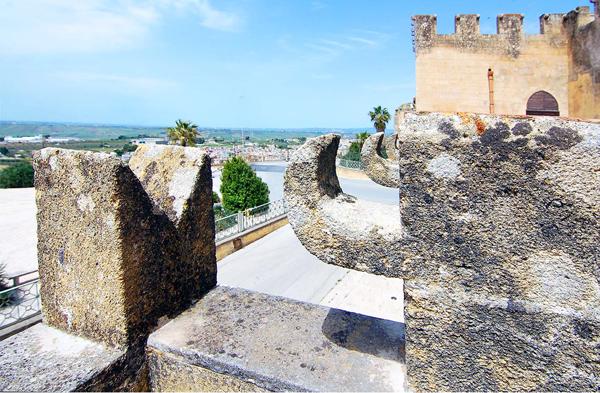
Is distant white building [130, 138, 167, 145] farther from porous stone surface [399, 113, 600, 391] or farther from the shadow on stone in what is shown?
porous stone surface [399, 113, 600, 391]

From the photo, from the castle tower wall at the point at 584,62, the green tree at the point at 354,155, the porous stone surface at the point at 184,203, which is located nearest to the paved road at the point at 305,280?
the porous stone surface at the point at 184,203

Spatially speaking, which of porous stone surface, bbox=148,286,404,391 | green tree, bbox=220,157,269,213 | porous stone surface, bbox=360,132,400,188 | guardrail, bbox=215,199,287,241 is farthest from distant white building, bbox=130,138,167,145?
guardrail, bbox=215,199,287,241

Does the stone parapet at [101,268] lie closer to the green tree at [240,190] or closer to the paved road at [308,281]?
the paved road at [308,281]

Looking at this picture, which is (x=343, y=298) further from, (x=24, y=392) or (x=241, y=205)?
(x=241, y=205)

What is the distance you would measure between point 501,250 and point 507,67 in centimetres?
951

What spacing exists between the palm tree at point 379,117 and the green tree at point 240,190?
982 inches

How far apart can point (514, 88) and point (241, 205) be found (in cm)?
950

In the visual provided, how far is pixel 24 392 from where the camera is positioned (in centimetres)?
160

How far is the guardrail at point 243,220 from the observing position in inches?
432

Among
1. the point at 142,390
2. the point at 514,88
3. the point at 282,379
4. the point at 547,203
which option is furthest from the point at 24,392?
the point at 514,88

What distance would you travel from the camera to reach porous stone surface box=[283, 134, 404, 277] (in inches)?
57.5

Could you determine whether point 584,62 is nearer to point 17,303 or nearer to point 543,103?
point 543,103

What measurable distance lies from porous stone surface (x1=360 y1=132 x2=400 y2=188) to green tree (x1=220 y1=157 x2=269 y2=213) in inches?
400

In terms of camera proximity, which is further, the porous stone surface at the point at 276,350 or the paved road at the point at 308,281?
the paved road at the point at 308,281
